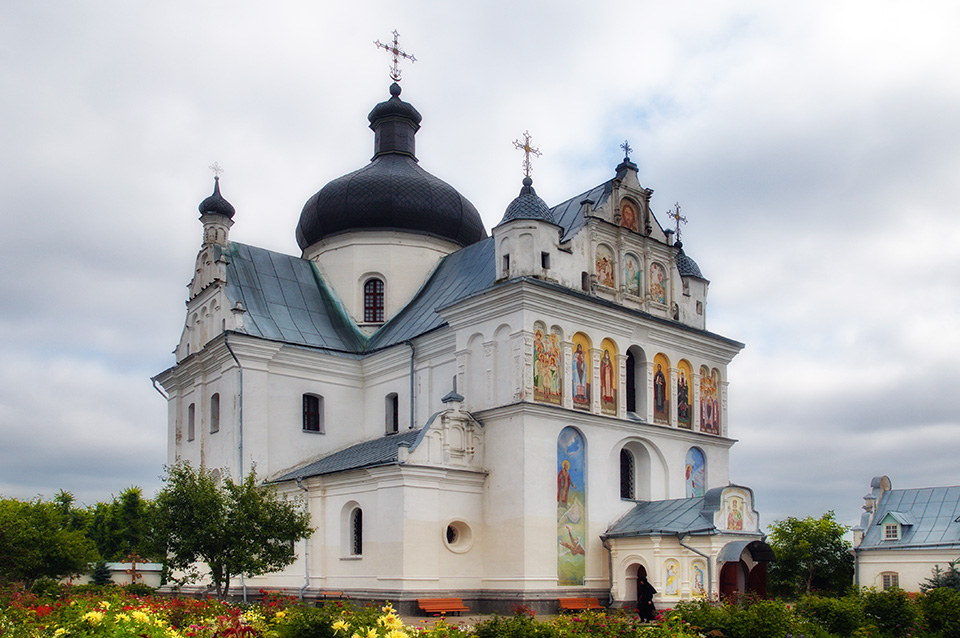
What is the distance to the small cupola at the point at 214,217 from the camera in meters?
35.1

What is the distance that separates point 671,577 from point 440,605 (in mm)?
6077

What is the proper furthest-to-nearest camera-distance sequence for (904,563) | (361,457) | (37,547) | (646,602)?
(37,547)
(904,563)
(361,457)
(646,602)

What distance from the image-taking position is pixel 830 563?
3972 centimetres

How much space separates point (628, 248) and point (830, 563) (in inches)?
749

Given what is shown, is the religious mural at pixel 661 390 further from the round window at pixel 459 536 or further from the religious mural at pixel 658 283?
the round window at pixel 459 536

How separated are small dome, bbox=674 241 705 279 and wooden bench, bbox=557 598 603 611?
11.6m

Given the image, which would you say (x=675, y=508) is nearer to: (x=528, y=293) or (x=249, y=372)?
(x=528, y=293)

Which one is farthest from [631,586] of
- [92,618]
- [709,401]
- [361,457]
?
[92,618]

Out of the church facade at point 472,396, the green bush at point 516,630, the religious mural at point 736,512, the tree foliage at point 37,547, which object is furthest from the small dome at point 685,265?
the tree foliage at point 37,547

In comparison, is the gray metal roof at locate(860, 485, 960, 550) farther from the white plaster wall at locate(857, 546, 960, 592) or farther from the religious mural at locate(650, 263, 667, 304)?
the religious mural at locate(650, 263, 667, 304)

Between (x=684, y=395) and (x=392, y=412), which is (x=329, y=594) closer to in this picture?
(x=392, y=412)

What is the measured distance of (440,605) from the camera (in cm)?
2447

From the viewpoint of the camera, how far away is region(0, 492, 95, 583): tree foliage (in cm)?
3822

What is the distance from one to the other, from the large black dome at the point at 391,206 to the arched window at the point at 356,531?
40.4 feet
